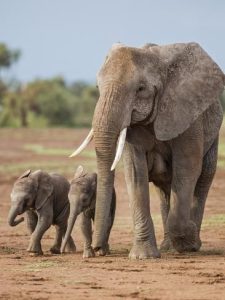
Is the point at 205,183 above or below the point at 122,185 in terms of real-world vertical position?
above

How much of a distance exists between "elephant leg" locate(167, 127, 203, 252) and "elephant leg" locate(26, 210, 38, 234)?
71.9 inches

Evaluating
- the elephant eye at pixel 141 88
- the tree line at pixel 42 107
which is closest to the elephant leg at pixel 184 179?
the elephant eye at pixel 141 88

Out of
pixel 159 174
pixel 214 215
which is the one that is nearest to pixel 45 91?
pixel 214 215

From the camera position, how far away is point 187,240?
36.8 feet

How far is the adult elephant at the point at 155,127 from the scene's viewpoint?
10.2 meters

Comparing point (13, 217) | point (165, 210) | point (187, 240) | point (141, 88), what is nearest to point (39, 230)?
point (13, 217)

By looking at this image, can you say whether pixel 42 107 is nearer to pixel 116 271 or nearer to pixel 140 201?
pixel 140 201

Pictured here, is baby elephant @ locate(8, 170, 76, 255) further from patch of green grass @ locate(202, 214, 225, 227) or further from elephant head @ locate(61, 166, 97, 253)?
patch of green grass @ locate(202, 214, 225, 227)

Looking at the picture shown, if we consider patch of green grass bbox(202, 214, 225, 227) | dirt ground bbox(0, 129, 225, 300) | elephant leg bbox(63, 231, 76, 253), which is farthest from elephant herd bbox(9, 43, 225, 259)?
patch of green grass bbox(202, 214, 225, 227)

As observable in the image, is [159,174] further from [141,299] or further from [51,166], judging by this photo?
[51,166]

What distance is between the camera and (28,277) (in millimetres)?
9336

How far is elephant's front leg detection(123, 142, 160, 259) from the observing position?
10.9 meters

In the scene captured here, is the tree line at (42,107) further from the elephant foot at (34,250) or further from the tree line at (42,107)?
the elephant foot at (34,250)

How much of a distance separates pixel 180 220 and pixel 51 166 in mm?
17144
